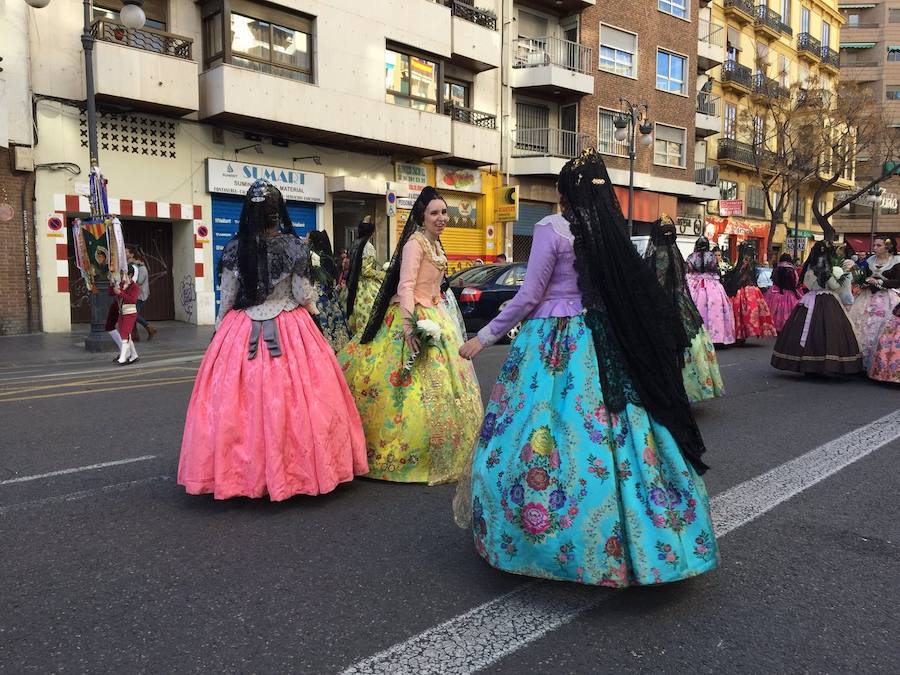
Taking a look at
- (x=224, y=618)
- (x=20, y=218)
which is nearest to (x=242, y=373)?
(x=224, y=618)

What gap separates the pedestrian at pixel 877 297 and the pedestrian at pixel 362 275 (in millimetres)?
5999

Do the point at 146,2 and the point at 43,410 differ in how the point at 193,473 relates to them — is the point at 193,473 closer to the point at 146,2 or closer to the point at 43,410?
the point at 43,410

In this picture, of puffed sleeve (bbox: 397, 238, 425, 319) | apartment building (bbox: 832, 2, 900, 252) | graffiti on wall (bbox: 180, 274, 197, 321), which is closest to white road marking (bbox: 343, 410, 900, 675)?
puffed sleeve (bbox: 397, 238, 425, 319)

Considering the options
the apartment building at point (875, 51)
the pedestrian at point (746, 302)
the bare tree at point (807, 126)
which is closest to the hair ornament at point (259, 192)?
the pedestrian at point (746, 302)

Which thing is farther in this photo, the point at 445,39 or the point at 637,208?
the point at 637,208

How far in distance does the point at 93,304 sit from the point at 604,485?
A: 11597 millimetres

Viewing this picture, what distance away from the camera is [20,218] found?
14312mm

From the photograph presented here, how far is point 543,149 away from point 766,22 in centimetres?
1754

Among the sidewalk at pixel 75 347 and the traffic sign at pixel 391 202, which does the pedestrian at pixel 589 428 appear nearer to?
the sidewalk at pixel 75 347

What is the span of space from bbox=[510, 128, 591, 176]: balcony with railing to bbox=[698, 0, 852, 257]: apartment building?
346 inches

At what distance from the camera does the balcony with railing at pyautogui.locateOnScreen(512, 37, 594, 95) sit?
2395 centimetres

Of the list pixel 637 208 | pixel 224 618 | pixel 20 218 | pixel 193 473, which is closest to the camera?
pixel 224 618

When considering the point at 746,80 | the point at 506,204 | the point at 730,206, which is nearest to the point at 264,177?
the point at 506,204

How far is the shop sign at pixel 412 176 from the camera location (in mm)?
20922
